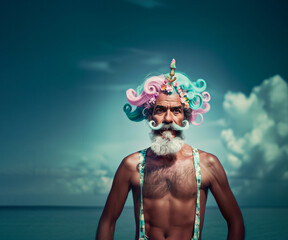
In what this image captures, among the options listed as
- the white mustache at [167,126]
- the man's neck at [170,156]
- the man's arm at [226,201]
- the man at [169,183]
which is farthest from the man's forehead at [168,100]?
the man's arm at [226,201]

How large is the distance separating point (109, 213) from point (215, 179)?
2.14 feet

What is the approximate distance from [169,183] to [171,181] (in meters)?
0.02

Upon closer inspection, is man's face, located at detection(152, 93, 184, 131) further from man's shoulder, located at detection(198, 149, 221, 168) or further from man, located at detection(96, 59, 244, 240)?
man's shoulder, located at detection(198, 149, 221, 168)

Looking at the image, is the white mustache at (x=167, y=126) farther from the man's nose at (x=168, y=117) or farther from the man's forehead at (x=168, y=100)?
the man's forehead at (x=168, y=100)

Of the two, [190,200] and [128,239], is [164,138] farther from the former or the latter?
[128,239]

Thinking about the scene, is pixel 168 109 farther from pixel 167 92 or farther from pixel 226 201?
pixel 226 201

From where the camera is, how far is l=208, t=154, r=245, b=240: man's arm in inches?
90.0

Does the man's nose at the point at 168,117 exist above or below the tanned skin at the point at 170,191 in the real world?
above

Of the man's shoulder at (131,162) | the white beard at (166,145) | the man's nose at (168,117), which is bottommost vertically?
the man's shoulder at (131,162)

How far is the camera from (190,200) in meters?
2.29

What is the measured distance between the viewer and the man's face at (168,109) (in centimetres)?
237

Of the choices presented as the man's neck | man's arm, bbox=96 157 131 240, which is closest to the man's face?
the man's neck

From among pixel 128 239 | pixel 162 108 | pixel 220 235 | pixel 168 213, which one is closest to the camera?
pixel 168 213

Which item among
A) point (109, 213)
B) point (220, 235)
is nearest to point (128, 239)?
point (220, 235)
